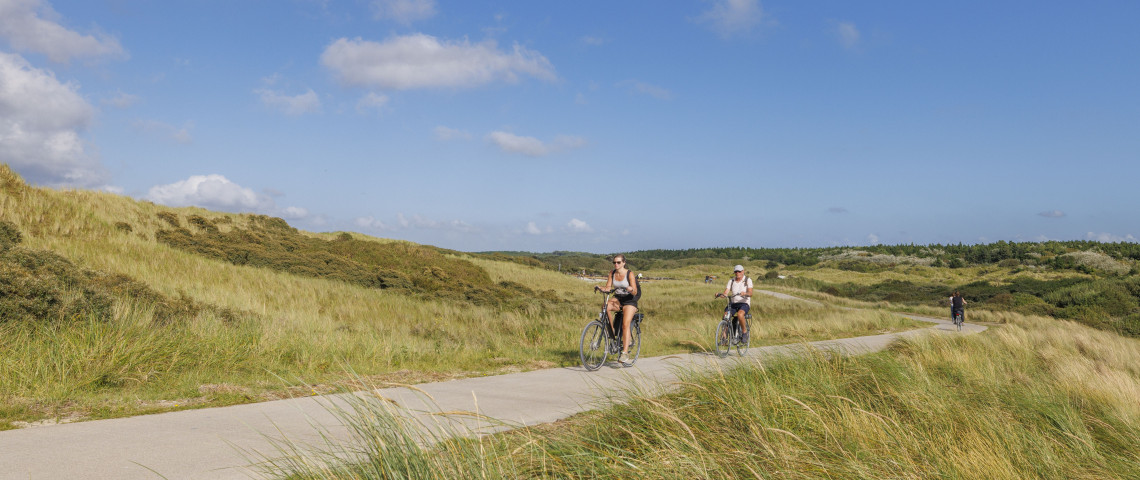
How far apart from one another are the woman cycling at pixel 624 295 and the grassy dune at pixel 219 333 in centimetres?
113

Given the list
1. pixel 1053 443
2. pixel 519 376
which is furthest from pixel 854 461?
pixel 519 376

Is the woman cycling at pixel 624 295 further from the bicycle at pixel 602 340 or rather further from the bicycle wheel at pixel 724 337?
the bicycle wheel at pixel 724 337

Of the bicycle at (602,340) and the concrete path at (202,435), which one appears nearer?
the concrete path at (202,435)

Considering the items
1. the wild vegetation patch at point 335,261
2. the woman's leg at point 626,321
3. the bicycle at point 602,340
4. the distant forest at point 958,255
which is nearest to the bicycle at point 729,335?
the bicycle at point 602,340

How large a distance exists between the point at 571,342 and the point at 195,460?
1033 centimetres

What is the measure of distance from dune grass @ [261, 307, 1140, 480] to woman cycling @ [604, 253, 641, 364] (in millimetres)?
3153

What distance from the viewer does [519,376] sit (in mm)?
9602

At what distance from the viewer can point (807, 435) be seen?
471 cm

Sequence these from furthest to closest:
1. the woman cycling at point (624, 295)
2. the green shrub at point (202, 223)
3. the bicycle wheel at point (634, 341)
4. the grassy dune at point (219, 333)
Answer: the green shrub at point (202, 223)
the bicycle wheel at point (634, 341)
the woman cycling at point (624, 295)
the grassy dune at point (219, 333)

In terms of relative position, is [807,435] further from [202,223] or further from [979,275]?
[979,275]

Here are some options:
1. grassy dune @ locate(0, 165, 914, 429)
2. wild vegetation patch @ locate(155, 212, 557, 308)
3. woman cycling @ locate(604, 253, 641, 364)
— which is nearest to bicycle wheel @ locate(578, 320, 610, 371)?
woman cycling @ locate(604, 253, 641, 364)

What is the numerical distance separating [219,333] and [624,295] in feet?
20.9

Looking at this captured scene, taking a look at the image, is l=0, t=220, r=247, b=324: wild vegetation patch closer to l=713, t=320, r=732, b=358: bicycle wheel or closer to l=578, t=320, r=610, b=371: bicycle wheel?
l=578, t=320, r=610, b=371: bicycle wheel

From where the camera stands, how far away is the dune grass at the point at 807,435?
11.8ft
